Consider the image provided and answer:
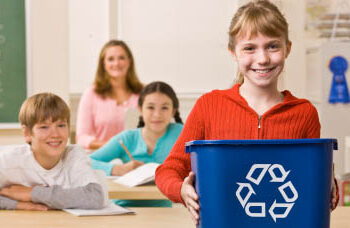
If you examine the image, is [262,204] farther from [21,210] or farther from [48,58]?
[48,58]

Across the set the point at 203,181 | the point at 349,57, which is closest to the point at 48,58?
the point at 349,57

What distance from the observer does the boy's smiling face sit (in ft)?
6.98

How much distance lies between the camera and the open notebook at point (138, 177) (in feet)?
8.21

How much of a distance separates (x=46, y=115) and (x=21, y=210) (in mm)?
369

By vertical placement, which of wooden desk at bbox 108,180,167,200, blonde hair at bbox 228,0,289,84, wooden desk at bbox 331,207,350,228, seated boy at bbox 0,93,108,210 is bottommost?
wooden desk at bbox 108,180,167,200

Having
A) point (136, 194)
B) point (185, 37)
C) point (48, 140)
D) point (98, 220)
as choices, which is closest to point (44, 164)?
point (48, 140)

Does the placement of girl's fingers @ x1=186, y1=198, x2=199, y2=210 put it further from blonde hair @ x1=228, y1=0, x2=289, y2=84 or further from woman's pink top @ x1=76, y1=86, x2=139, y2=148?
woman's pink top @ x1=76, y1=86, x2=139, y2=148

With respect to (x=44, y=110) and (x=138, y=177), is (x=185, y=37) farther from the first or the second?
(x=44, y=110)

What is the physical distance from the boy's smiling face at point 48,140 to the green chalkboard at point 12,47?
127 centimetres

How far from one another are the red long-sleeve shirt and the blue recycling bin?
0.38 m

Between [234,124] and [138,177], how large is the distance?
1.10 m

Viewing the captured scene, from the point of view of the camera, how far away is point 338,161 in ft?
13.0

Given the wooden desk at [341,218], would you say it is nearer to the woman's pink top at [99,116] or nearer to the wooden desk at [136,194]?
the wooden desk at [136,194]

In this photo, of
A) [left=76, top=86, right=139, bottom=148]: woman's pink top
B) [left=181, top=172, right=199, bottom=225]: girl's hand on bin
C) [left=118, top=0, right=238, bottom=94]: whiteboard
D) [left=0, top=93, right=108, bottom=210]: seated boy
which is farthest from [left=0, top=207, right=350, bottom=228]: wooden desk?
[left=118, top=0, right=238, bottom=94]: whiteboard
